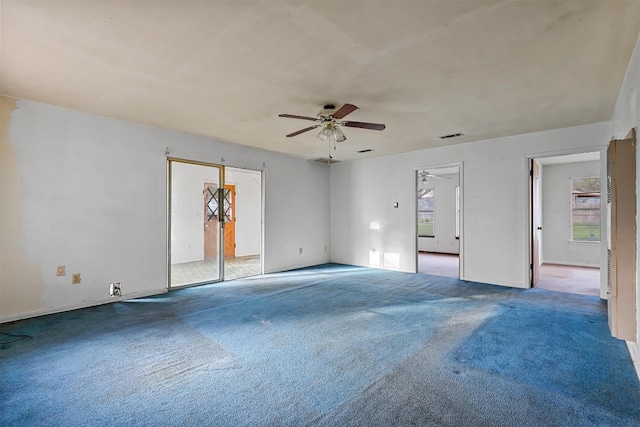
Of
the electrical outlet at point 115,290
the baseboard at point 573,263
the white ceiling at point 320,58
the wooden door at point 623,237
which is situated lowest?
the baseboard at point 573,263

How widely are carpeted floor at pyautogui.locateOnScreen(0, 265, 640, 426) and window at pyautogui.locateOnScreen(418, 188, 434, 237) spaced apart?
5.91 meters

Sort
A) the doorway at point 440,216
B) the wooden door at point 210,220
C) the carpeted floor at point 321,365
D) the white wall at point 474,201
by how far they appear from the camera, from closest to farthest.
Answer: the carpeted floor at point 321,365, the white wall at point 474,201, the wooden door at point 210,220, the doorway at point 440,216

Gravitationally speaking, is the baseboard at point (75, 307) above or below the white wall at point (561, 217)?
below

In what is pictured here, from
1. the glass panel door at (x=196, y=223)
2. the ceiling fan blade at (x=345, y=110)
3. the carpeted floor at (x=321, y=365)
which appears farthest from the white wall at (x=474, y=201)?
the ceiling fan blade at (x=345, y=110)

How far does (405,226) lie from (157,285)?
4666mm

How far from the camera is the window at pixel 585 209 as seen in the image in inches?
283

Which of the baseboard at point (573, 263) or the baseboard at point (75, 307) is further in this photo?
the baseboard at point (573, 263)

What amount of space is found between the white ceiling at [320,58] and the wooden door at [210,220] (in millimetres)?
1529

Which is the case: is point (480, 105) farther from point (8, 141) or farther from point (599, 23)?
point (8, 141)

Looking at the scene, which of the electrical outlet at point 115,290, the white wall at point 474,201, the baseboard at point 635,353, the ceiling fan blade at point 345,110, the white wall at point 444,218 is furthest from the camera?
the white wall at point 444,218

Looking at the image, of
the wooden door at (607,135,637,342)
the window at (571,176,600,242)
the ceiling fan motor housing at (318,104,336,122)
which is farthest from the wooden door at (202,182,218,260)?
the window at (571,176,600,242)

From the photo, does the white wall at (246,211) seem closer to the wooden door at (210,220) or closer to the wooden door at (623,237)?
the wooden door at (210,220)

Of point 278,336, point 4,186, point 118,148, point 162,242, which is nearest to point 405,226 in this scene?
point 278,336

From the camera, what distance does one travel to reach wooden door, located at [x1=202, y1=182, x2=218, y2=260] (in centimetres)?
545
